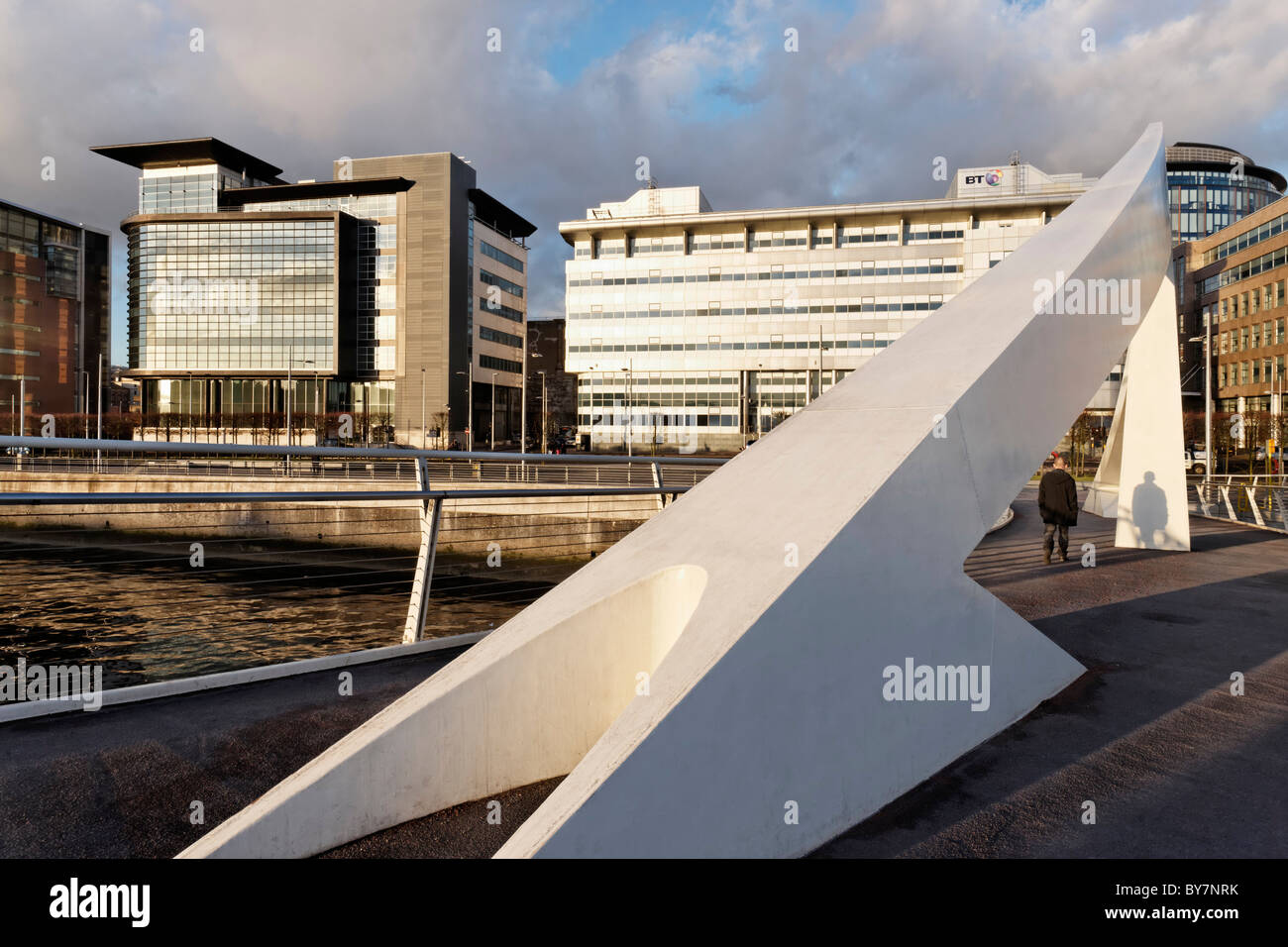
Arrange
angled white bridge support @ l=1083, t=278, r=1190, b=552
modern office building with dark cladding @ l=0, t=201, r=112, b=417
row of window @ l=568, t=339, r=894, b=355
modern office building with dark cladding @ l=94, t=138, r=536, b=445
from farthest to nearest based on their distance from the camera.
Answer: modern office building with dark cladding @ l=0, t=201, r=112, b=417 < modern office building with dark cladding @ l=94, t=138, r=536, b=445 < row of window @ l=568, t=339, r=894, b=355 < angled white bridge support @ l=1083, t=278, r=1190, b=552

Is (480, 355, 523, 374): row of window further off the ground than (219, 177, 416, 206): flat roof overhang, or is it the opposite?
(219, 177, 416, 206): flat roof overhang

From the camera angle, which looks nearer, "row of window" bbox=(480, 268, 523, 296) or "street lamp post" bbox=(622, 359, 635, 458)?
"street lamp post" bbox=(622, 359, 635, 458)

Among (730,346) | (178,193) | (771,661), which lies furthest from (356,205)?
(771,661)

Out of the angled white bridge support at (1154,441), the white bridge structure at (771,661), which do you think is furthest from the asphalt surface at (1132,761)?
the angled white bridge support at (1154,441)

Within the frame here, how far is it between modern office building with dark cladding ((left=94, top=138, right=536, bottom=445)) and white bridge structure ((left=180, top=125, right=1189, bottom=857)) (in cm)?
7466

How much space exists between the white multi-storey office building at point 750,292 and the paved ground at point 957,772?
66957mm

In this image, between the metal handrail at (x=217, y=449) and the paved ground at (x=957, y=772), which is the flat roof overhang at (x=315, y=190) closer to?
the metal handrail at (x=217, y=449)

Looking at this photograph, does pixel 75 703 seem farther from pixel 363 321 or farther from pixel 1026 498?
pixel 363 321

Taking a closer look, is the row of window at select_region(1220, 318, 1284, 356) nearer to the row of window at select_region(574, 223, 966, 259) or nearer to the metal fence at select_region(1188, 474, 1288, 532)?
the row of window at select_region(574, 223, 966, 259)

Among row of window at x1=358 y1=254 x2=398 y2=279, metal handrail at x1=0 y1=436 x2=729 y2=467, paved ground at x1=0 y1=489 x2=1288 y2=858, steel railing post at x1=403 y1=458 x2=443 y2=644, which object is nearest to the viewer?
paved ground at x1=0 y1=489 x2=1288 y2=858

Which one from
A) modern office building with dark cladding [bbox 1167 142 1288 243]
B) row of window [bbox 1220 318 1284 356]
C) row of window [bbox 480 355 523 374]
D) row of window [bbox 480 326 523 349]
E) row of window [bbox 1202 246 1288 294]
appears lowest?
row of window [bbox 1220 318 1284 356]

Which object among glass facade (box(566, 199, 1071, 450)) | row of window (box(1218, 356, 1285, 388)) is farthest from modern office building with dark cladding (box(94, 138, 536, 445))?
row of window (box(1218, 356, 1285, 388))

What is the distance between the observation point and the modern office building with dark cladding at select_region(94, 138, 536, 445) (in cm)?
7856
